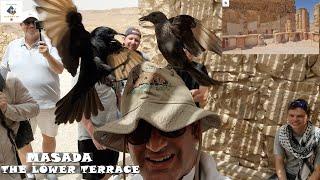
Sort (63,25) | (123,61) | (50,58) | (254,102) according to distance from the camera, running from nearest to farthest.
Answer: (63,25) < (123,61) < (50,58) < (254,102)

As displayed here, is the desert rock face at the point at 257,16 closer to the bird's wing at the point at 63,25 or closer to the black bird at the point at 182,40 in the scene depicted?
the black bird at the point at 182,40

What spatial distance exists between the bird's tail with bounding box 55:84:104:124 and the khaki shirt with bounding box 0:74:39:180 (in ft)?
3.25

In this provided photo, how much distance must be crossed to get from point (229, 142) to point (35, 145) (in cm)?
227

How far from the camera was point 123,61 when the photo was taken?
4.25 ft

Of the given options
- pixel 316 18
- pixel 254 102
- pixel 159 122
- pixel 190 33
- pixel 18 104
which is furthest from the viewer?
pixel 254 102

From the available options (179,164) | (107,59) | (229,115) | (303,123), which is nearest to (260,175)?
(229,115)

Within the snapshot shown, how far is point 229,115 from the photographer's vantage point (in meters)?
3.66

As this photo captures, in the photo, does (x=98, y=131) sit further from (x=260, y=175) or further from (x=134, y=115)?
(x=260, y=175)

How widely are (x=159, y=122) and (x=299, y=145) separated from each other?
206 centimetres

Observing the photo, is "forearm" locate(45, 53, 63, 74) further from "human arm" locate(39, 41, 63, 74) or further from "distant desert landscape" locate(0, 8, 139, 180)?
"distant desert landscape" locate(0, 8, 139, 180)

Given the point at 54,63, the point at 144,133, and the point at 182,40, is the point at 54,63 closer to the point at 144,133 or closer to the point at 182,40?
the point at 182,40

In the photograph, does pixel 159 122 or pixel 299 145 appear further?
pixel 299 145

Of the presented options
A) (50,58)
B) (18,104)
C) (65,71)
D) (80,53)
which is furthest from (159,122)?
(65,71)

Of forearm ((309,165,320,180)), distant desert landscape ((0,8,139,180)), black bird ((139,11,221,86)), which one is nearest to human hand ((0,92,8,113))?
distant desert landscape ((0,8,139,180))
